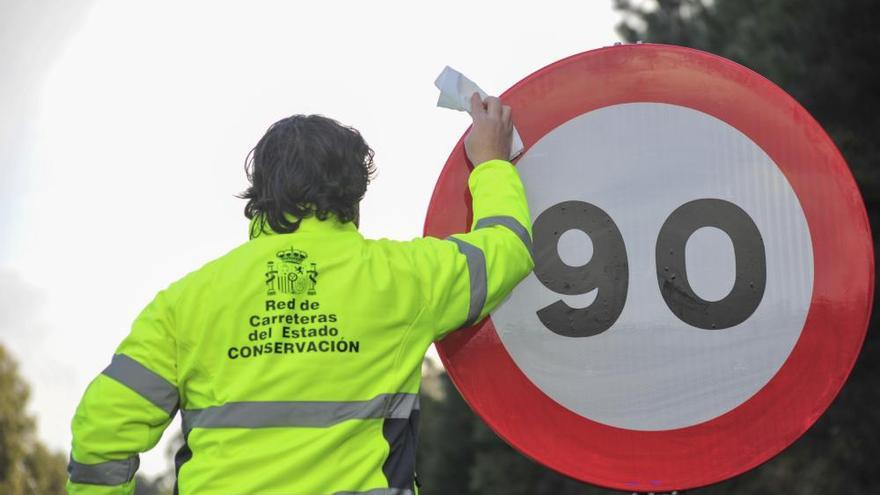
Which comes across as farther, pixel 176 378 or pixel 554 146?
pixel 554 146

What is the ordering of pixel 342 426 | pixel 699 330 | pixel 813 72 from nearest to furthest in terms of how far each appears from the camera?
pixel 342 426 < pixel 699 330 < pixel 813 72

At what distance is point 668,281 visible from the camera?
2857 millimetres

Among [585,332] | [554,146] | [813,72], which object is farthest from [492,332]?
[813,72]

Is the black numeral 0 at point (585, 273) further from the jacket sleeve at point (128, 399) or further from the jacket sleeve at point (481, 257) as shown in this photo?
the jacket sleeve at point (128, 399)

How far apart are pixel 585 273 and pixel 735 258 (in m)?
0.36

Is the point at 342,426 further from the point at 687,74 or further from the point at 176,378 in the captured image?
the point at 687,74

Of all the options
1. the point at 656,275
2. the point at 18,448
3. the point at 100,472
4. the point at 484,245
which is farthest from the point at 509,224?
the point at 18,448

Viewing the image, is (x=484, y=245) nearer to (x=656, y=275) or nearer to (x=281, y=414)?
(x=656, y=275)

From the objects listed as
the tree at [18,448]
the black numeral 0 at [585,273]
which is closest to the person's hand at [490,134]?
the black numeral 0 at [585,273]

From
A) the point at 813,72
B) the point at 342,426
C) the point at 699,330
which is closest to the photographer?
the point at 342,426

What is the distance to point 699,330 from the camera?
9.28 feet

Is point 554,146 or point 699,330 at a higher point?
point 554,146

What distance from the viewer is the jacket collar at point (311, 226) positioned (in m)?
2.69

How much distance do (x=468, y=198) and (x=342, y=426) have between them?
72cm
